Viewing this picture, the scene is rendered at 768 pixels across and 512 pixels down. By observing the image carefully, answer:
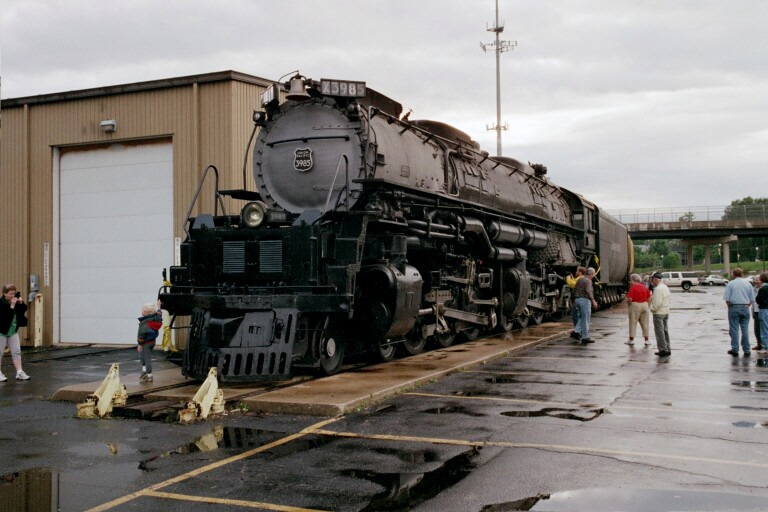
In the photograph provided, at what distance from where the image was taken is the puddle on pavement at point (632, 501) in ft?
15.8

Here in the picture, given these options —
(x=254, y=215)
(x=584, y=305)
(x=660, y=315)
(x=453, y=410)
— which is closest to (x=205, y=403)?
(x=453, y=410)

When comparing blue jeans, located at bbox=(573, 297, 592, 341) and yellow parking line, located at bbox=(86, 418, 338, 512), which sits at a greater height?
blue jeans, located at bbox=(573, 297, 592, 341)

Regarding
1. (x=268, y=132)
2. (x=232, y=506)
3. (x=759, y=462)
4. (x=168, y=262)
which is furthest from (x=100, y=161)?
(x=759, y=462)

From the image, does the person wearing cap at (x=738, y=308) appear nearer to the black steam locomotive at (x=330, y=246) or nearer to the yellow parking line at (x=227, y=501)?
the black steam locomotive at (x=330, y=246)

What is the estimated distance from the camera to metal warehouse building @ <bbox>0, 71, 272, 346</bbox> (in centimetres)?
1595

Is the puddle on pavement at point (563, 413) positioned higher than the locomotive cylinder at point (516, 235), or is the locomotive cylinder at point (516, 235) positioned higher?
the locomotive cylinder at point (516, 235)

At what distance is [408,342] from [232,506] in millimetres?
8062

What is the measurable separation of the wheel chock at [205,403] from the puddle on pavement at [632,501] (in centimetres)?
396

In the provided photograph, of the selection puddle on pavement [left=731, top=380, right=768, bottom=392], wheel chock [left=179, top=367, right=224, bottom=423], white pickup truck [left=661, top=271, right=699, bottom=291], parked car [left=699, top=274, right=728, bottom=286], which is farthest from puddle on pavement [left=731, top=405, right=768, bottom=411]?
parked car [left=699, top=274, right=728, bottom=286]

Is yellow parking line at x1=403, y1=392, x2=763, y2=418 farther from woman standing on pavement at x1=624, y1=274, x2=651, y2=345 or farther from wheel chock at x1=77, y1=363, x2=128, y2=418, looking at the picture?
woman standing on pavement at x1=624, y1=274, x2=651, y2=345

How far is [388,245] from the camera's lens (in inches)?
430

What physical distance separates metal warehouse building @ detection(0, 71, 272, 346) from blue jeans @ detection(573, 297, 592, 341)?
7788 mm

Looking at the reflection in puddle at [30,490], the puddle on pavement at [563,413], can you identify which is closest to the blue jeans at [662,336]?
the puddle on pavement at [563,413]

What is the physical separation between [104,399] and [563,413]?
5151mm
